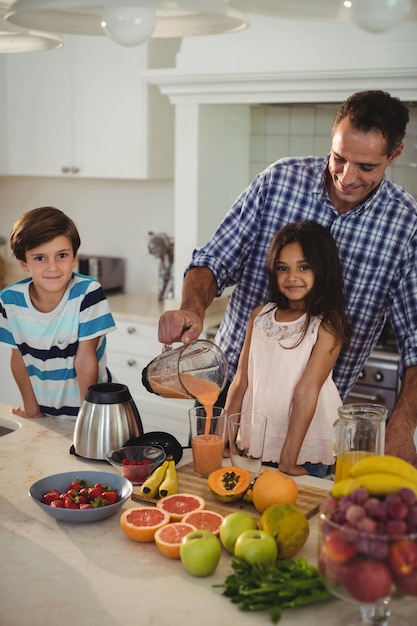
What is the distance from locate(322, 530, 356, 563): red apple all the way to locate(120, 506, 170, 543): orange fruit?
434mm

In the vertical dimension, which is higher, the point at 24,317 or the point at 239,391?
the point at 24,317

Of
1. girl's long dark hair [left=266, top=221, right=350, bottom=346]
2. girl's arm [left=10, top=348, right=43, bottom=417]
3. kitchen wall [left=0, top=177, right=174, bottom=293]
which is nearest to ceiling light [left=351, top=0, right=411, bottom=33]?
girl's long dark hair [left=266, top=221, right=350, bottom=346]

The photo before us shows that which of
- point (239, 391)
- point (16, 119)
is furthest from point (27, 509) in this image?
point (16, 119)

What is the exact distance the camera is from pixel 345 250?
223 centimetres

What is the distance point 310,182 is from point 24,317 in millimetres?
887

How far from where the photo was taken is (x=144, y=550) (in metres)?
1.47

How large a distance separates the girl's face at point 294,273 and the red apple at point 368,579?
3.69 ft

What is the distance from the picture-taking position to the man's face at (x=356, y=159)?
1997 mm

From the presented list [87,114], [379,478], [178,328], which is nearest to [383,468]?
[379,478]

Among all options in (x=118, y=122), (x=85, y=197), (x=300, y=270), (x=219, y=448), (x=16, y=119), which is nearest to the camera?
(x=219, y=448)

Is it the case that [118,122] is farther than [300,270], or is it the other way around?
[118,122]

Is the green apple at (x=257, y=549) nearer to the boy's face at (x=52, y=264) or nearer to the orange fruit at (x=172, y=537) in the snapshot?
the orange fruit at (x=172, y=537)

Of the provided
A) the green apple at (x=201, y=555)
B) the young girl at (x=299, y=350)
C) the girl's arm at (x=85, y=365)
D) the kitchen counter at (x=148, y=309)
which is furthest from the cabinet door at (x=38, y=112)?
the green apple at (x=201, y=555)

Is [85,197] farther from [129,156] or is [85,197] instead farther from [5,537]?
[5,537]
